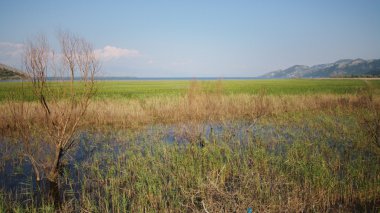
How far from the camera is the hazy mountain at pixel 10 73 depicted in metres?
5.64

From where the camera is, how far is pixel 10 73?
601cm

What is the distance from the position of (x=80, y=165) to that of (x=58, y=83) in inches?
108

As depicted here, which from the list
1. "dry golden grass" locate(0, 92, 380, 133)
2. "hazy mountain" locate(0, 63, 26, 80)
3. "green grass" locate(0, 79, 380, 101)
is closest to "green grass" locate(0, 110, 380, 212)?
"green grass" locate(0, 79, 380, 101)

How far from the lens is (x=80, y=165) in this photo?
6992 millimetres

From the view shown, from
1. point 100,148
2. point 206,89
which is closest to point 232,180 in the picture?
point 100,148

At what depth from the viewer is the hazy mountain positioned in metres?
5.64

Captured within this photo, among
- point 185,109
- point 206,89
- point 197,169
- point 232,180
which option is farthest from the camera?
point 206,89

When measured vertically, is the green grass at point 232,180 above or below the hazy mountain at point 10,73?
below

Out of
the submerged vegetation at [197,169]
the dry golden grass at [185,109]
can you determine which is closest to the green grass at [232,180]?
the submerged vegetation at [197,169]

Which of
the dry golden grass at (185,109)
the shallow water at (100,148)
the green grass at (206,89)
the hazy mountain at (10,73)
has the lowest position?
the shallow water at (100,148)

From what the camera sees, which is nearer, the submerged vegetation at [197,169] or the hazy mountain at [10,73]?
the submerged vegetation at [197,169]

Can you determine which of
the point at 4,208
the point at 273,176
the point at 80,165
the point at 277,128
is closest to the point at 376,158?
the point at 273,176

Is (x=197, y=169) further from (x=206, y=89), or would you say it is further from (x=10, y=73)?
(x=206, y=89)

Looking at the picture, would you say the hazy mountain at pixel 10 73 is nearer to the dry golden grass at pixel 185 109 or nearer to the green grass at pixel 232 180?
the green grass at pixel 232 180
